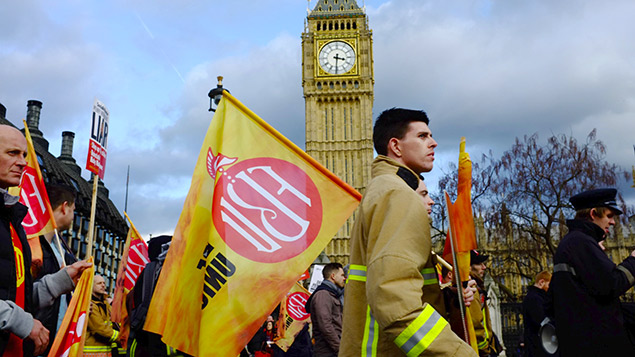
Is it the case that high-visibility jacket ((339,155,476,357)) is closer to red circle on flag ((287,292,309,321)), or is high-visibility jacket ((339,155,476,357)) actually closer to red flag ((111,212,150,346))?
red flag ((111,212,150,346))

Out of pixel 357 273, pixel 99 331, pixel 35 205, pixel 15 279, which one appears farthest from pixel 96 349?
pixel 357 273

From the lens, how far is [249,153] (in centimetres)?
433

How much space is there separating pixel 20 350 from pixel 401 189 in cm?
198

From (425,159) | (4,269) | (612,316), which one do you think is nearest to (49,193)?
(4,269)

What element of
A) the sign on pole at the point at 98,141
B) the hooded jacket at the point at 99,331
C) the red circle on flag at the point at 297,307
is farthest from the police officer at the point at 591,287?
the red circle on flag at the point at 297,307

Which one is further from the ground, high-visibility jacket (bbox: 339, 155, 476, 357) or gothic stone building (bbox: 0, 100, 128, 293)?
gothic stone building (bbox: 0, 100, 128, 293)

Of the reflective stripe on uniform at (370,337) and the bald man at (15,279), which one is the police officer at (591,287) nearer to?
the reflective stripe on uniform at (370,337)

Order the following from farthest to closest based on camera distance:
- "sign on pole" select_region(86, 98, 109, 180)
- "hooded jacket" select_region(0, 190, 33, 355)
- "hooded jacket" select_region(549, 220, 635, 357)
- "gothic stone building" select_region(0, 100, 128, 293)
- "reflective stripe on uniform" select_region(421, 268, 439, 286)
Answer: "gothic stone building" select_region(0, 100, 128, 293) < "sign on pole" select_region(86, 98, 109, 180) < "hooded jacket" select_region(549, 220, 635, 357) < "hooded jacket" select_region(0, 190, 33, 355) < "reflective stripe on uniform" select_region(421, 268, 439, 286)

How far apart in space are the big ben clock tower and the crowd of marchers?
5085 cm

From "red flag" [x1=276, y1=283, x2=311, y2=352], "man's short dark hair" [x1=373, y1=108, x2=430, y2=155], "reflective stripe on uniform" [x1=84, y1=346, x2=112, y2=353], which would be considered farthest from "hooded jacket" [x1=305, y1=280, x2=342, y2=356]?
"man's short dark hair" [x1=373, y1=108, x2=430, y2=155]

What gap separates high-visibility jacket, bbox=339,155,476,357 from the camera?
1.97 m

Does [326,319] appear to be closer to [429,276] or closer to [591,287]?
[591,287]

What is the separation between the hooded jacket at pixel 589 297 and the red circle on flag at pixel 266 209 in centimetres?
158

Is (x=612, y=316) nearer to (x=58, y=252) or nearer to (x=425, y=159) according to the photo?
(x=425, y=159)
